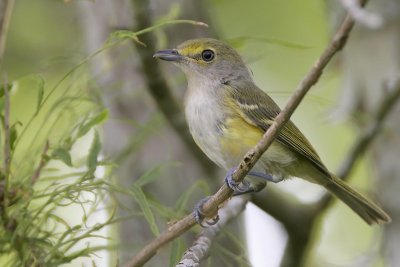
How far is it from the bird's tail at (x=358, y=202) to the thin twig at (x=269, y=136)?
4.08 ft

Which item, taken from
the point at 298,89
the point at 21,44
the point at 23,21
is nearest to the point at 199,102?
the point at 298,89

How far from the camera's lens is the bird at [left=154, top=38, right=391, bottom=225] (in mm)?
3182

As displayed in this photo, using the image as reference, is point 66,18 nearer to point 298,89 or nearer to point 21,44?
point 21,44

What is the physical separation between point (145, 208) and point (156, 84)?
1300mm

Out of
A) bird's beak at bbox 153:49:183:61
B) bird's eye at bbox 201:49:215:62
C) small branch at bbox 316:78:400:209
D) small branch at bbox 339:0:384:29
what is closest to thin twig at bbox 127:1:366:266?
small branch at bbox 339:0:384:29

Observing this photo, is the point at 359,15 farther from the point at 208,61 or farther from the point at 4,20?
the point at 208,61

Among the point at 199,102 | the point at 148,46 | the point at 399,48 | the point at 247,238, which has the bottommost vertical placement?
the point at 247,238

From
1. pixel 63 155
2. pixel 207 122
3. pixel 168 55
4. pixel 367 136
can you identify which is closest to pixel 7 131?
pixel 63 155

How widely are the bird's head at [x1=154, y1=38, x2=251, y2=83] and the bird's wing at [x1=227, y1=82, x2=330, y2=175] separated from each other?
119mm

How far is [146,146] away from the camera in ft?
14.4

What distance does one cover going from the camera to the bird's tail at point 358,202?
3.70 meters

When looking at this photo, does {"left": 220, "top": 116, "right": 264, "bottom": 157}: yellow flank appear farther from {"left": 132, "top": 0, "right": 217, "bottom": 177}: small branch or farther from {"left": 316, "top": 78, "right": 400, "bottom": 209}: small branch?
{"left": 316, "top": 78, "right": 400, "bottom": 209}: small branch

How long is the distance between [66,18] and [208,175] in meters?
2.38

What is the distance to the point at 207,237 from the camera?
2709mm
